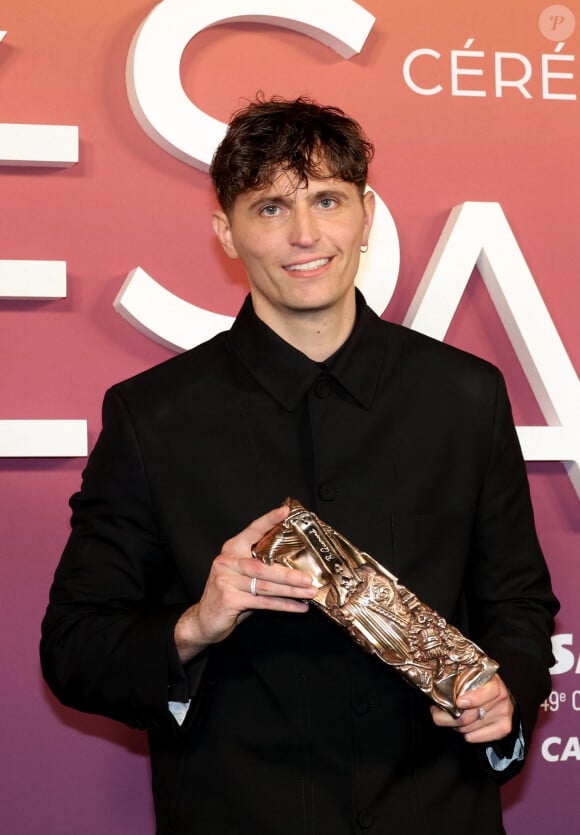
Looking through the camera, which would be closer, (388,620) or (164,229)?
(388,620)

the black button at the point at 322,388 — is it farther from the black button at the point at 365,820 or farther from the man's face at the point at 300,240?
the black button at the point at 365,820

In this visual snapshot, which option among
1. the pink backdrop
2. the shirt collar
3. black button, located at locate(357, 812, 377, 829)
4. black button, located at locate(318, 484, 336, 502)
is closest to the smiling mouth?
the shirt collar

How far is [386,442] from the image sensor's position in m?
1.66

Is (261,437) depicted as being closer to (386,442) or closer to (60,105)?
(386,442)

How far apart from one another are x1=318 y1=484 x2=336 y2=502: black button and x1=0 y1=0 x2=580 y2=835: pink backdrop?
2.22 feet

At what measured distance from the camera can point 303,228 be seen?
5.33 feet

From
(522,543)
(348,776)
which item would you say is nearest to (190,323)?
(522,543)

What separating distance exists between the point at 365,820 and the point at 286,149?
2.98 feet

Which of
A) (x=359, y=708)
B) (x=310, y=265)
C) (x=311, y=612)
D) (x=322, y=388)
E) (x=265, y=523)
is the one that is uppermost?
(x=310, y=265)

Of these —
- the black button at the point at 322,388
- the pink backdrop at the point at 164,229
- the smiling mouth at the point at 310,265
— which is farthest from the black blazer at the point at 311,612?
the pink backdrop at the point at 164,229

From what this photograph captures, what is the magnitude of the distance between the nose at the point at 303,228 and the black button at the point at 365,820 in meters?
0.76

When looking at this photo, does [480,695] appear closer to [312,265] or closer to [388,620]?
[388,620]

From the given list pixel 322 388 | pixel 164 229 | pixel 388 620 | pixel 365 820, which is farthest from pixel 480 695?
pixel 164 229

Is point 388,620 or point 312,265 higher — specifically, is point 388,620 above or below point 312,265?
below
